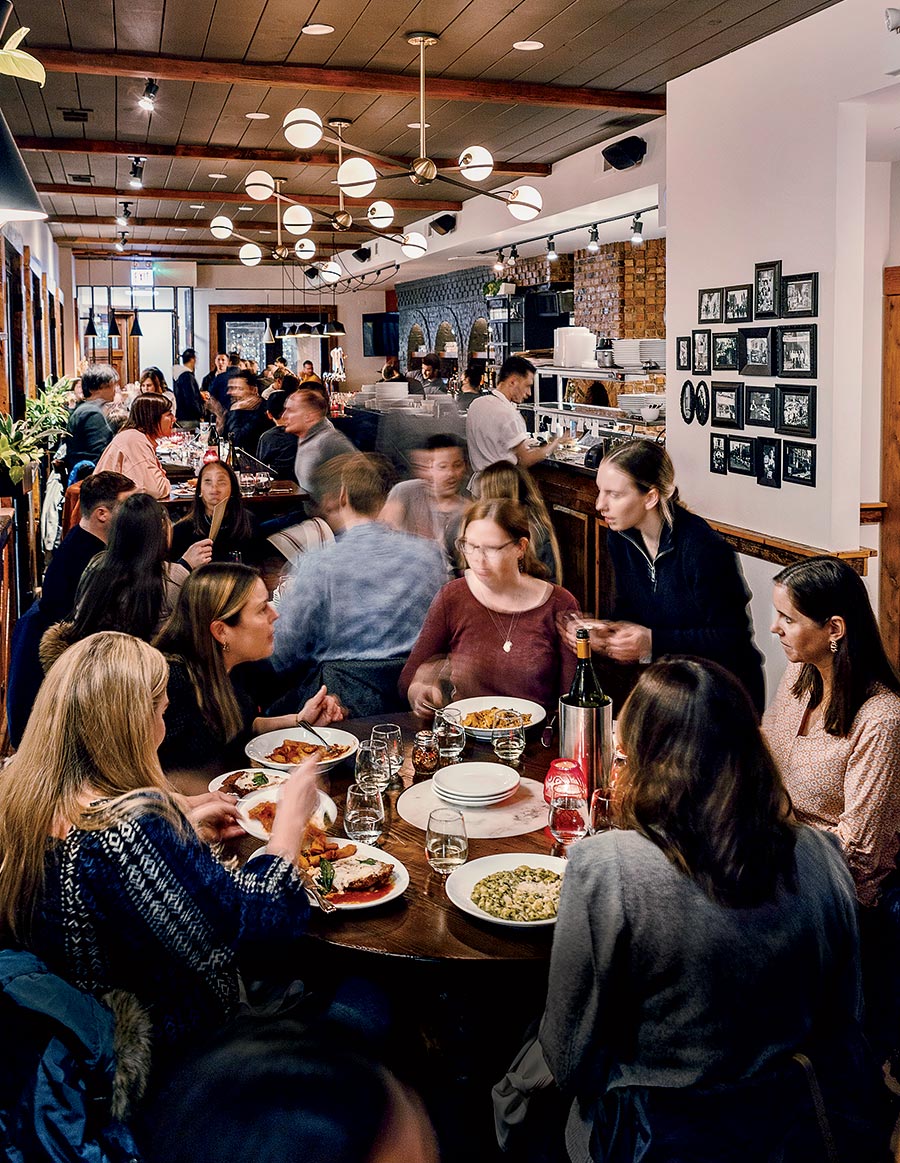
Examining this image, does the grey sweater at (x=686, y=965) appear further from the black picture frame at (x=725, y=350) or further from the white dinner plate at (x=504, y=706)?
the black picture frame at (x=725, y=350)

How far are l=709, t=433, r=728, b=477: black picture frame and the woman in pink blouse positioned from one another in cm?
336

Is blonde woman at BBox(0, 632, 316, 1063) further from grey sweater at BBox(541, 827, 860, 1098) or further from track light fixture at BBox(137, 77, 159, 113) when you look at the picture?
track light fixture at BBox(137, 77, 159, 113)

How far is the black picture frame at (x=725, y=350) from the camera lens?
559 centimetres

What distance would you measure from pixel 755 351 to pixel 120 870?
4.43 meters

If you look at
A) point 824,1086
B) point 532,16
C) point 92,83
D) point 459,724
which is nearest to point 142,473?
point 92,83

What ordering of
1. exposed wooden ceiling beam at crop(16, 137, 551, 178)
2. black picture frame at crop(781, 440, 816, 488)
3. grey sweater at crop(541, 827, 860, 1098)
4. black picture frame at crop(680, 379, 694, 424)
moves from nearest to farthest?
grey sweater at crop(541, 827, 860, 1098), black picture frame at crop(781, 440, 816, 488), black picture frame at crop(680, 379, 694, 424), exposed wooden ceiling beam at crop(16, 137, 551, 178)

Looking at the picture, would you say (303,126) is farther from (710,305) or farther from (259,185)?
(259,185)

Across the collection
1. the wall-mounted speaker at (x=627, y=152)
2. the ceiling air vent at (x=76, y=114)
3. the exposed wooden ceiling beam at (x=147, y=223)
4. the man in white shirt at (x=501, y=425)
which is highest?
the exposed wooden ceiling beam at (x=147, y=223)

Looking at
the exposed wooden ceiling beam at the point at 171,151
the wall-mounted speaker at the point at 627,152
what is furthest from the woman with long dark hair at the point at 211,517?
the exposed wooden ceiling beam at the point at 171,151

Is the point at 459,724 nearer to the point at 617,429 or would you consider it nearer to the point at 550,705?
the point at 550,705

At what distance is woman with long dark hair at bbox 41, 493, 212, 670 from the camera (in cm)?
341

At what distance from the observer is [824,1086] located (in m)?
1.73

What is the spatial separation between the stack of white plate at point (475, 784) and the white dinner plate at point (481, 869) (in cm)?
23

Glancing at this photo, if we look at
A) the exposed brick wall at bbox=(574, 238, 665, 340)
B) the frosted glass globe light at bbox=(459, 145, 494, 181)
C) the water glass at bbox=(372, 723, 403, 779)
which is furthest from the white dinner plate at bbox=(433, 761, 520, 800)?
the exposed brick wall at bbox=(574, 238, 665, 340)
